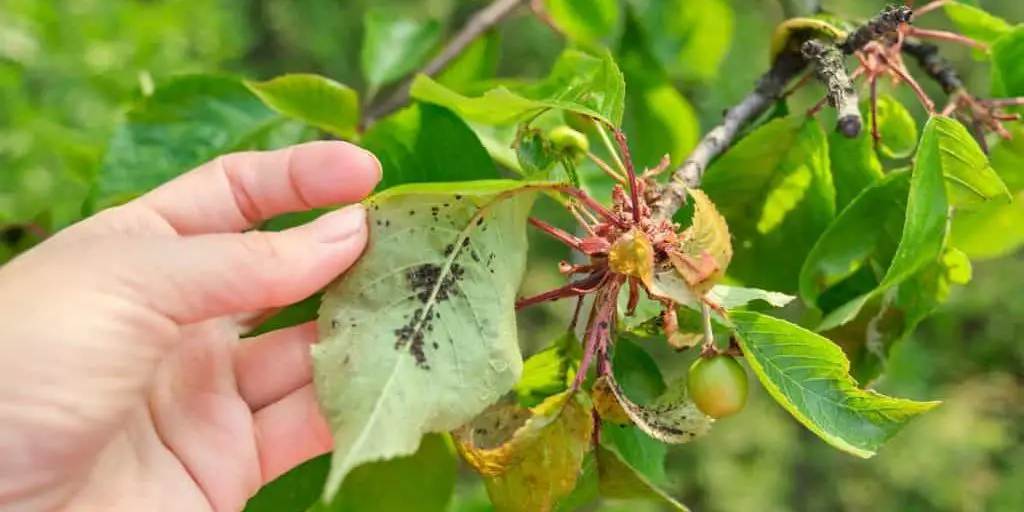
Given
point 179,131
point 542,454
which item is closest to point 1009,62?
point 542,454

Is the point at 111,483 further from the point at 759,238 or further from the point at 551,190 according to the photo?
the point at 759,238

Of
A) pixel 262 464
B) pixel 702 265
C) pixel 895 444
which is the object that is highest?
pixel 702 265

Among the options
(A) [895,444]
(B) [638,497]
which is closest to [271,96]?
(B) [638,497]

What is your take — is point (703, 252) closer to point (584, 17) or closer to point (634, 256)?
point (634, 256)

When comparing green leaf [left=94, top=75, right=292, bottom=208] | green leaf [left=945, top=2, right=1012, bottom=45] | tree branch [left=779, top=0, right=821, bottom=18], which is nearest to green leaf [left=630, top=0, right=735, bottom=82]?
tree branch [left=779, top=0, right=821, bottom=18]

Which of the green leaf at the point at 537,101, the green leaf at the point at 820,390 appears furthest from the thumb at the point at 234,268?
the green leaf at the point at 820,390

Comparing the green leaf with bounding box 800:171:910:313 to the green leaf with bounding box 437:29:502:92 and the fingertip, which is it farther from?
the green leaf with bounding box 437:29:502:92
